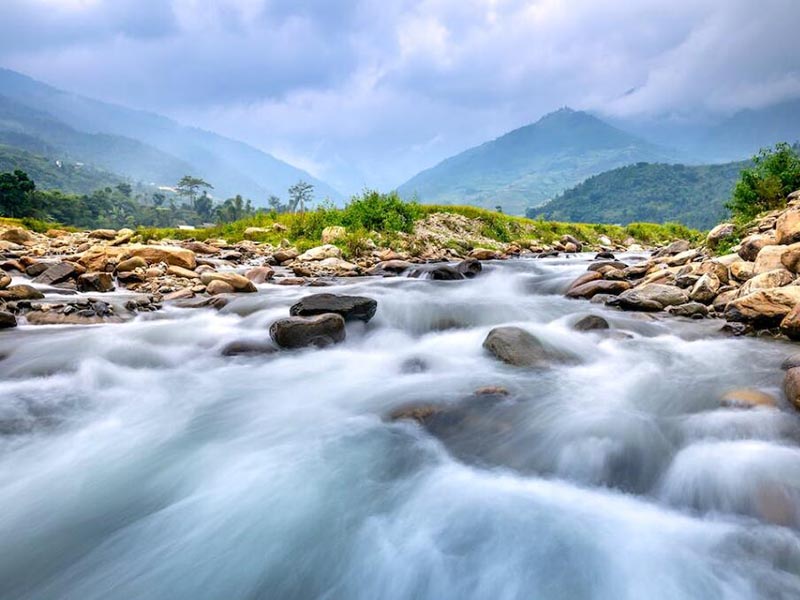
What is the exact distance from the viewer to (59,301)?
8703 mm

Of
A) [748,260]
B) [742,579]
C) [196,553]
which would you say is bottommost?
[196,553]

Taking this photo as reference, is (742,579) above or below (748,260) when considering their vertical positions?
below

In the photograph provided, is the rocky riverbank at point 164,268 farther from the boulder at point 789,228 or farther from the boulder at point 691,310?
the boulder at point 789,228

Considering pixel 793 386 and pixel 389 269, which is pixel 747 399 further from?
pixel 389 269

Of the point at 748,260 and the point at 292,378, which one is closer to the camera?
the point at 292,378

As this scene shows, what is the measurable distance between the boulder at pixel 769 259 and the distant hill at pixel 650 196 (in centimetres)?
11466

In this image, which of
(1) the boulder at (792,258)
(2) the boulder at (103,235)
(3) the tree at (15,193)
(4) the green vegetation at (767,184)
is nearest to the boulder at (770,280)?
(1) the boulder at (792,258)

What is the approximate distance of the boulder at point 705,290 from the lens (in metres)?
8.19

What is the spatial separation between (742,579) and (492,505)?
1377mm

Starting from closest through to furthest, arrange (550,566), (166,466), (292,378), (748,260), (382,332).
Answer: (550,566) < (166,466) < (292,378) < (382,332) < (748,260)

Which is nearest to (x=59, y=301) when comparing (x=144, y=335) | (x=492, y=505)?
(x=144, y=335)

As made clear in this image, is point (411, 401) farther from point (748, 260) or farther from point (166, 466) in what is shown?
point (748, 260)

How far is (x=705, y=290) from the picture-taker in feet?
27.0

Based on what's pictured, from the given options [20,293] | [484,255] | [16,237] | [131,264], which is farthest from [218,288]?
[16,237]
